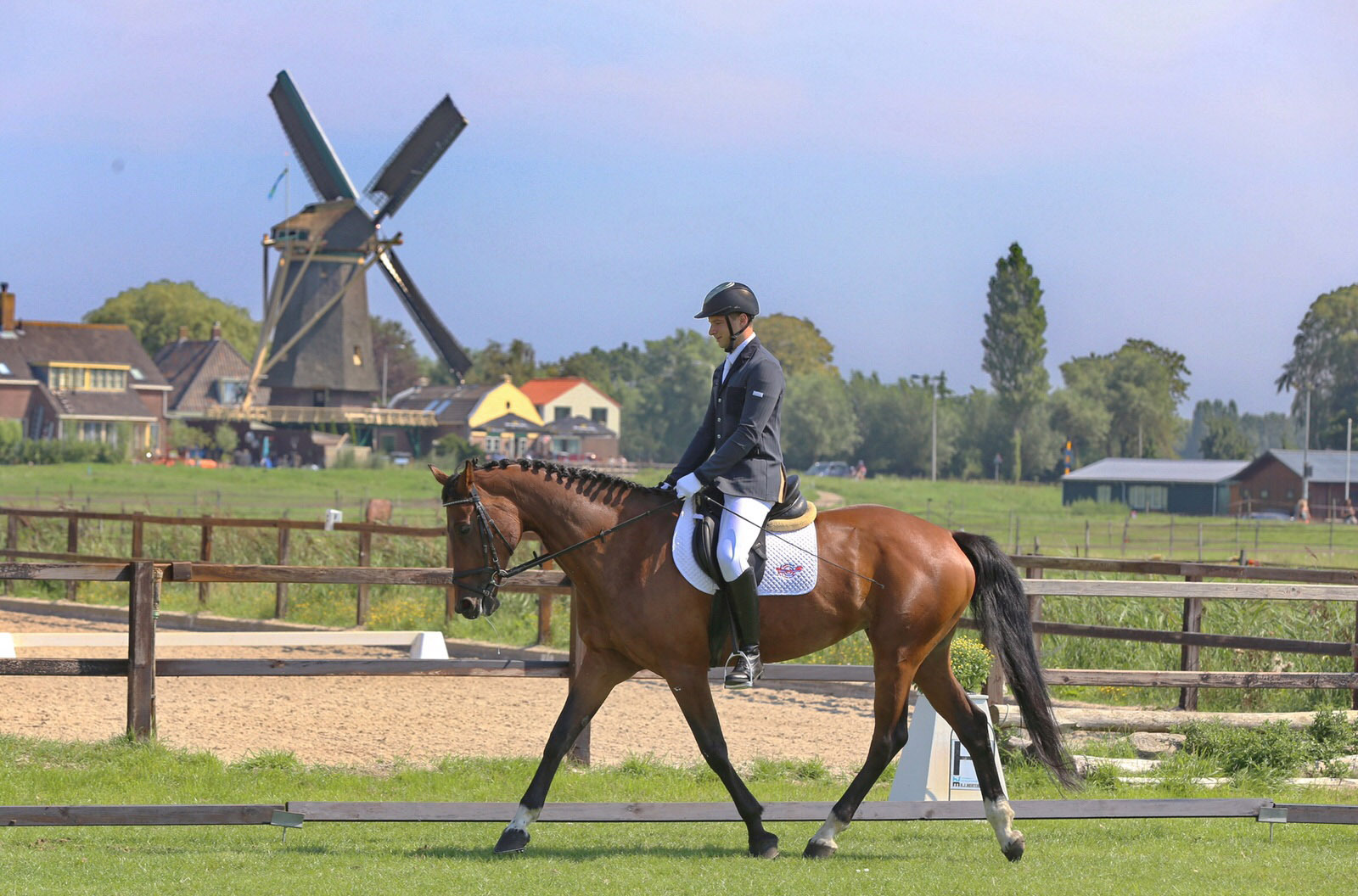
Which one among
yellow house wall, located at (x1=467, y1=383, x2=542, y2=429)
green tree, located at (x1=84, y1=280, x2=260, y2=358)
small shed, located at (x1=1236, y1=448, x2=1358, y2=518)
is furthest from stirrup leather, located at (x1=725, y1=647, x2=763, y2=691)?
green tree, located at (x1=84, y1=280, x2=260, y2=358)

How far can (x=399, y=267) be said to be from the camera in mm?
58344

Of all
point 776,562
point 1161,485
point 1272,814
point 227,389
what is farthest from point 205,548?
point 227,389

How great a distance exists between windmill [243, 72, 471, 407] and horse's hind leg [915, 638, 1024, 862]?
49987mm

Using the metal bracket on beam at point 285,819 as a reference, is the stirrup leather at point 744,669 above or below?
above

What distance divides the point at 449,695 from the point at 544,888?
6.49 metres

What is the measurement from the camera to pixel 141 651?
7879 mm

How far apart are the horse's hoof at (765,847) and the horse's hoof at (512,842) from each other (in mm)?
968

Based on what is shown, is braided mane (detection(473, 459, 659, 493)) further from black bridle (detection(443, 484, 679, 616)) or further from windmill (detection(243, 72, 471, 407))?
windmill (detection(243, 72, 471, 407))

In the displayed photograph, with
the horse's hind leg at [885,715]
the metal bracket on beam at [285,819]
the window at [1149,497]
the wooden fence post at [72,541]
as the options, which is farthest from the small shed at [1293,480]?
the metal bracket on beam at [285,819]

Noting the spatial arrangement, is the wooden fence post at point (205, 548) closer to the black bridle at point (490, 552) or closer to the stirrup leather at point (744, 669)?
the black bridle at point (490, 552)

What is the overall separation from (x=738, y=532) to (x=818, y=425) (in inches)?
3478

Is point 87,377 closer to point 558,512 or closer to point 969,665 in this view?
point 969,665

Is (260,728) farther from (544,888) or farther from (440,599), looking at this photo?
(440,599)

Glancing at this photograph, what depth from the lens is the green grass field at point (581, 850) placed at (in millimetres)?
5164
